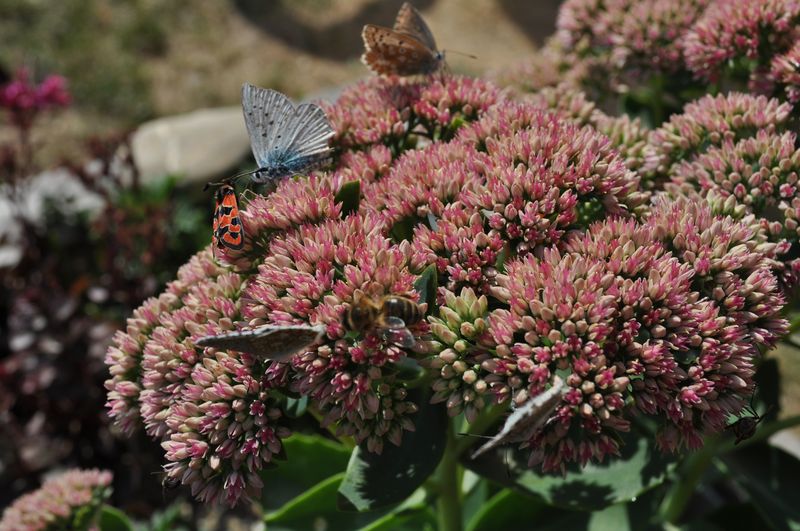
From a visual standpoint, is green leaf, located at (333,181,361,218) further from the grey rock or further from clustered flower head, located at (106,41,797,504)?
the grey rock

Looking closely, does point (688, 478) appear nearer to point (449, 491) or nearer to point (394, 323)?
point (449, 491)

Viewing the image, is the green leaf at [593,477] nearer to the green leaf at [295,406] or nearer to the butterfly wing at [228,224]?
the green leaf at [295,406]

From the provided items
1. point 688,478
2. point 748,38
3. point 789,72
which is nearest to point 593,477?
point 688,478

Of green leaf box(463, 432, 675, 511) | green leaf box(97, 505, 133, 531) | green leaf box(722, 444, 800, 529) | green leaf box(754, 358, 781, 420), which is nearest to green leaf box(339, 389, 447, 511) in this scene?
green leaf box(463, 432, 675, 511)

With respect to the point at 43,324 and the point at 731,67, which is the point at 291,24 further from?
the point at 731,67

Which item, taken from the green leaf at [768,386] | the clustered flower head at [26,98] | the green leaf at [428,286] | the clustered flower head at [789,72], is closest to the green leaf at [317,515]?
the green leaf at [428,286]

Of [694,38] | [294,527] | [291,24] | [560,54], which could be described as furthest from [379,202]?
[291,24]
